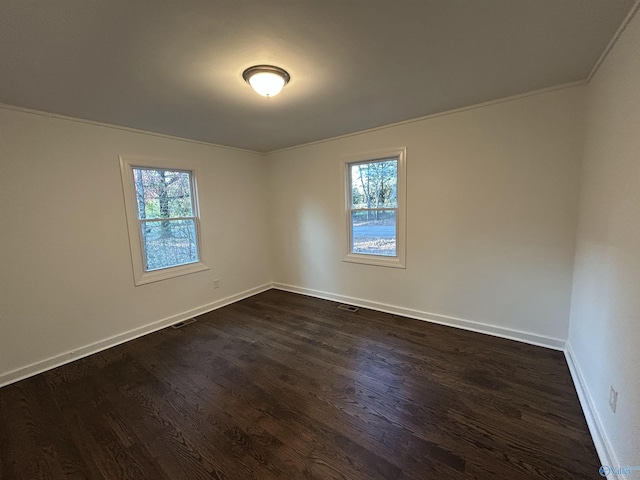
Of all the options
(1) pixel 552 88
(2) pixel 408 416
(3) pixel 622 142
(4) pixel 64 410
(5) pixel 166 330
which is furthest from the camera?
(5) pixel 166 330

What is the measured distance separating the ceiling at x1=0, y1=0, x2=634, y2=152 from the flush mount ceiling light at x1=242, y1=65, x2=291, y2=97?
0.21 feet

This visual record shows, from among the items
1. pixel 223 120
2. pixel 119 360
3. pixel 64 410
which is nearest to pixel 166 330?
pixel 119 360

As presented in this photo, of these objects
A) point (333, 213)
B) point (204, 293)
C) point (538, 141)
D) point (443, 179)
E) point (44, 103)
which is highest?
point (44, 103)

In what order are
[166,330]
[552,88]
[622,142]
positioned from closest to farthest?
[622,142]
[552,88]
[166,330]

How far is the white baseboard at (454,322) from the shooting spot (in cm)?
262

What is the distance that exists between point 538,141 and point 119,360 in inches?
179

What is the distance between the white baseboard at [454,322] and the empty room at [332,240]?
0.9 inches

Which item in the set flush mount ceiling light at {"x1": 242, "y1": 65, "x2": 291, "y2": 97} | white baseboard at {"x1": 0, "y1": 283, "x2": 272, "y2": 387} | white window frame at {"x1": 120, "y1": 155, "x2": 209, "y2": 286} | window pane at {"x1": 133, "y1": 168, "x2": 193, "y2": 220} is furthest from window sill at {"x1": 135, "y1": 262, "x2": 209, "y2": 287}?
flush mount ceiling light at {"x1": 242, "y1": 65, "x2": 291, "y2": 97}

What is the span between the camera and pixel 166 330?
10.9 ft

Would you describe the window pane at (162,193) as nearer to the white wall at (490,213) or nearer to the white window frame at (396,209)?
the white wall at (490,213)

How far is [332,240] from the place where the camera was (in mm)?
4086

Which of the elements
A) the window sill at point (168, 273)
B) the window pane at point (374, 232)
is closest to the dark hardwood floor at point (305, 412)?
the window sill at point (168, 273)

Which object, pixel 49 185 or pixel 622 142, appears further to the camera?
pixel 49 185

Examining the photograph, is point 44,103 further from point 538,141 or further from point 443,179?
point 538,141
